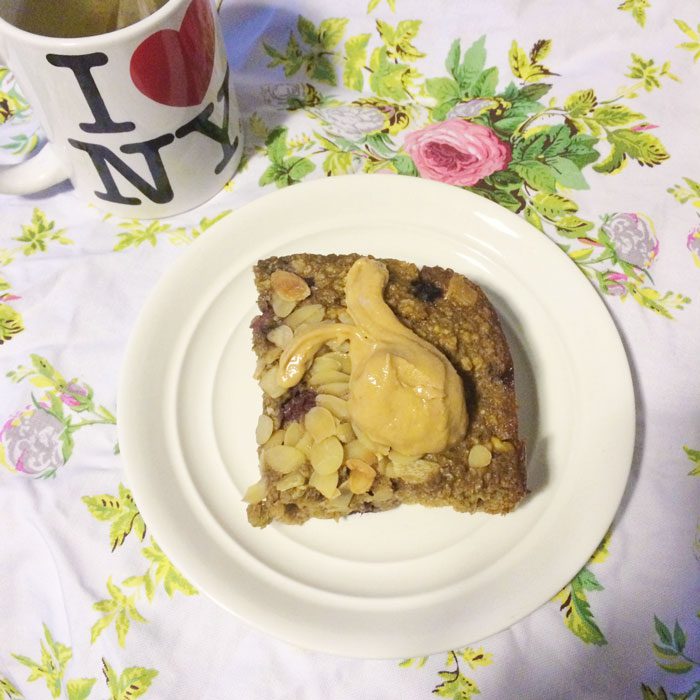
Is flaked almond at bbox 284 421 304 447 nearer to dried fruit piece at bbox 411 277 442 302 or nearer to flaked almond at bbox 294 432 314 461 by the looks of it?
flaked almond at bbox 294 432 314 461

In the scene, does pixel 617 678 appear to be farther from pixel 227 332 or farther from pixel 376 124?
pixel 376 124

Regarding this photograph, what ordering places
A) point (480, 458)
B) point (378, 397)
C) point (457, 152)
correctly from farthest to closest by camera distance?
1. point (457, 152)
2. point (480, 458)
3. point (378, 397)

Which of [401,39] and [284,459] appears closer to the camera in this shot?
[284,459]

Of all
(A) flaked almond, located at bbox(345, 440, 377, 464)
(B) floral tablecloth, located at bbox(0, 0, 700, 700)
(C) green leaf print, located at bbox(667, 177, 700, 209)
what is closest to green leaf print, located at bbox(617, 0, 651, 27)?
(B) floral tablecloth, located at bbox(0, 0, 700, 700)

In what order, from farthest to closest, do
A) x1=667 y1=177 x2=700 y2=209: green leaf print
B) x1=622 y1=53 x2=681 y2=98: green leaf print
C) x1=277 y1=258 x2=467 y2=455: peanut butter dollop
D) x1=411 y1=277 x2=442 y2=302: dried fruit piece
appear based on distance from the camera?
x1=622 y1=53 x2=681 y2=98: green leaf print → x1=667 y1=177 x2=700 y2=209: green leaf print → x1=411 y1=277 x2=442 y2=302: dried fruit piece → x1=277 y1=258 x2=467 y2=455: peanut butter dollop

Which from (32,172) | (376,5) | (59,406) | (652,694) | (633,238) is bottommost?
(652,694)

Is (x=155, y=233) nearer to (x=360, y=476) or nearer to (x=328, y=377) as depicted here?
(x=328, y=377)

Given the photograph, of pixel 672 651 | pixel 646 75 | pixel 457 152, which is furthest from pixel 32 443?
pixel 646 75
